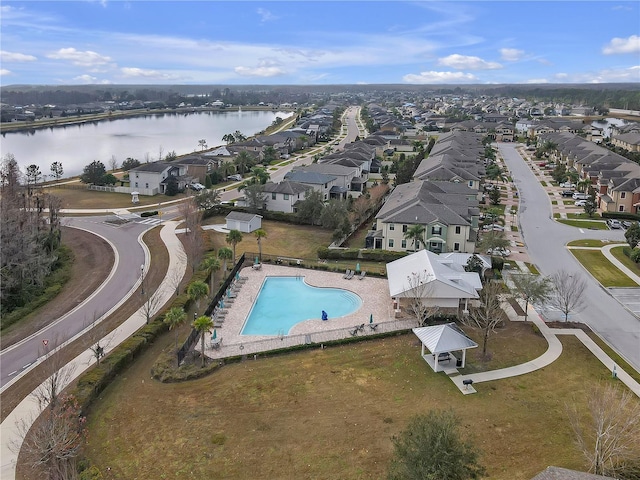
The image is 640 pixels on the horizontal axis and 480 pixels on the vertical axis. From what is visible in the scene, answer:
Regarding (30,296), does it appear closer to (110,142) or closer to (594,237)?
(594,237)

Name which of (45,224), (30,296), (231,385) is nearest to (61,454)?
(231,385)

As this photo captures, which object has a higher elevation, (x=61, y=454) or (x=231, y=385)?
(x=61, y=454)

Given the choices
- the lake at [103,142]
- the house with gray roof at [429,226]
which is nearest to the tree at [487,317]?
the house with gray roof at [429,226]

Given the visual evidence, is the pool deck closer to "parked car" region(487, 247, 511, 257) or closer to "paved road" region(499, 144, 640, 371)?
"parked car" region(487, 247, 511, 257)

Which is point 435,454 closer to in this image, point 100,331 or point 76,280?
point 100,331

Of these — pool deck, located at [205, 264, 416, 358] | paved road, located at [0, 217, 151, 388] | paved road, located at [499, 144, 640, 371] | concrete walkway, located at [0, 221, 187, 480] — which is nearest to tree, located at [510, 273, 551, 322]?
paved road, located at [499, 144, 640, 371]

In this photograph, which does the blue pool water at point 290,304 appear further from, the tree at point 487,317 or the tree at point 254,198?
the tree at point 254,198
